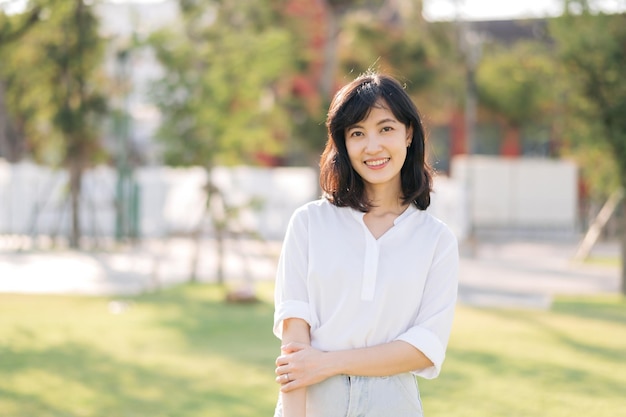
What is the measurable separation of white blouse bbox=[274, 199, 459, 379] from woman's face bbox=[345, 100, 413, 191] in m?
0.11

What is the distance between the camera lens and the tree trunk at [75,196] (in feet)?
54.5

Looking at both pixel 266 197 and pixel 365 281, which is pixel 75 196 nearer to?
pixel 266 197

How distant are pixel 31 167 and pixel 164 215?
106 inches

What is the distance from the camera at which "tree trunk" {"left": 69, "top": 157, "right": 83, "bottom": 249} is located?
16.6 metres

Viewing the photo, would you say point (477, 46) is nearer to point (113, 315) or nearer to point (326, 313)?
point (113, 315)

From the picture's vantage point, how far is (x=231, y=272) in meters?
13.9

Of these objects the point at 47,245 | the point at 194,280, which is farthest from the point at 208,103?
the point at 47,245

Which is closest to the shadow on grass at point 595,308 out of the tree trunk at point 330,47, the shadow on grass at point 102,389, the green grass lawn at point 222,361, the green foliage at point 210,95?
the green grass lawn at point 222,361

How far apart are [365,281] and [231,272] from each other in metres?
11.6

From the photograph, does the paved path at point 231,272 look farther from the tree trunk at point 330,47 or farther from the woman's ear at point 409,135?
the woman's ear at point 409,135

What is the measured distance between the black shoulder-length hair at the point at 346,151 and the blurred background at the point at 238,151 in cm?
56

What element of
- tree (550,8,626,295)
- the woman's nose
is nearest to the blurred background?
tree (550,8,626,295)

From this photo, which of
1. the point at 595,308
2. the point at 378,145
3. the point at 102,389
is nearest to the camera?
the point at 378,145

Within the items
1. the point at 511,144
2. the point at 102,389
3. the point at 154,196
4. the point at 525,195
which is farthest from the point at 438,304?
the point at 511,144
